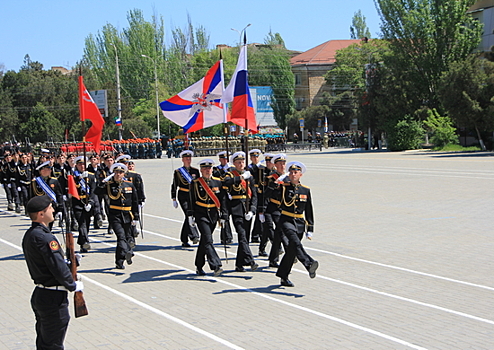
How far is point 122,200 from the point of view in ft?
→ 35.1

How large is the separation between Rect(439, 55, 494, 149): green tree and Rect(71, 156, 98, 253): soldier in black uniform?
35388mm

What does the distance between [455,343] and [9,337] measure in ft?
15.9

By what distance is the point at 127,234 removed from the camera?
1088 cm

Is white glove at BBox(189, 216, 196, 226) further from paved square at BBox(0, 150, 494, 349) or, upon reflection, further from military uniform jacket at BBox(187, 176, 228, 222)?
paved square at BBox(0, 150, 494, 349)

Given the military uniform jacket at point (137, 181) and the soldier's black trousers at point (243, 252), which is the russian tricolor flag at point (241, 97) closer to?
the military uniform jacket at point (137, 181)

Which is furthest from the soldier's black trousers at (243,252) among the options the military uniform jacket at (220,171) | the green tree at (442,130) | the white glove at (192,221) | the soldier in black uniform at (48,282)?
the green tree at (442,130)

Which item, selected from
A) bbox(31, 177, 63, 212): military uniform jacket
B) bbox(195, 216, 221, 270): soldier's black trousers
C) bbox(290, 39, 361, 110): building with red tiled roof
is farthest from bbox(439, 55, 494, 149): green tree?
bbox(290, 39, 361, 110): building with red tiled roof

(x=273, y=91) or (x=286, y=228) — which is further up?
(x=273, y=91)

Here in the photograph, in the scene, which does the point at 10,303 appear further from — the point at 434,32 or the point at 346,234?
the point at 434,32

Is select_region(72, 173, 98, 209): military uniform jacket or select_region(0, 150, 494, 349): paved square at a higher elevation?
select_region(72, 173, 98, 209): military uniform jacket

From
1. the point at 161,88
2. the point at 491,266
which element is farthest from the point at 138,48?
the point at 491,266

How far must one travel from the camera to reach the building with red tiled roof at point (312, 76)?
318 feet

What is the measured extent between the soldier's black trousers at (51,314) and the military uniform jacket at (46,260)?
0.09 meters

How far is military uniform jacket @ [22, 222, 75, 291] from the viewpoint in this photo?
5117 mm
